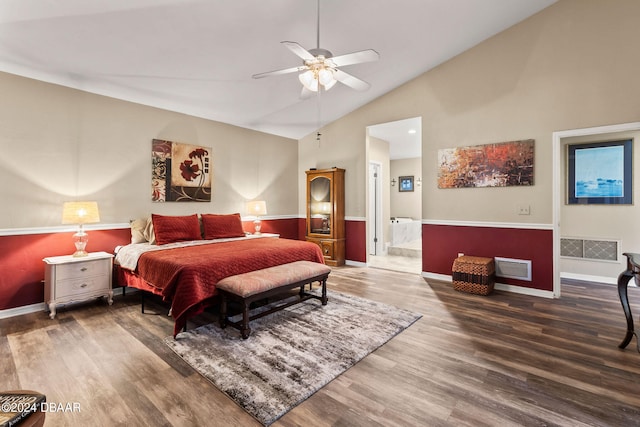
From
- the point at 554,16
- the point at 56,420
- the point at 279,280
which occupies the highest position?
the point at 554,16

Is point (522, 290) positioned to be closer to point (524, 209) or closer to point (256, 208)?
point (524, 209)

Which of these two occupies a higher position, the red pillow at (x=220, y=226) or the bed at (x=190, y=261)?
the red pillow at (x=220, y=226)

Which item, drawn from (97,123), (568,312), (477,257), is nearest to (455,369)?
(568,312)

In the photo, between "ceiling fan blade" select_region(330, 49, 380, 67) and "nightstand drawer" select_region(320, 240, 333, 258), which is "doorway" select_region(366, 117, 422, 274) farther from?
"ceiling fan blade" select_region(330, 49, 380, 67)

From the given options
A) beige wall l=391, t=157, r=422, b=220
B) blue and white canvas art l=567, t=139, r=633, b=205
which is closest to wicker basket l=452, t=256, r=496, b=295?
blue and white canvas art l=567, t=139, r=633, b=205

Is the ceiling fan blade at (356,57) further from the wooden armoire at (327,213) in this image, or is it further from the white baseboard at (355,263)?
the white baseboard at (355,263)

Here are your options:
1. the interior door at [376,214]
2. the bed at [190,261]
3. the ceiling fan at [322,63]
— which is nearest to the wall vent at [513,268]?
the bed at [190,261]

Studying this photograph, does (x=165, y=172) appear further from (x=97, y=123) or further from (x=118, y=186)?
(x=97, y=123)

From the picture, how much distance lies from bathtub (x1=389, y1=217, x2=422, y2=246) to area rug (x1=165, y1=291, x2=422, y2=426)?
3.62 m

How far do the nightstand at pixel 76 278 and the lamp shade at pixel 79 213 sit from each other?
0.43m

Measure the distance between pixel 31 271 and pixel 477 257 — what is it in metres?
5.55

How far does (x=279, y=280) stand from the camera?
2916 mm

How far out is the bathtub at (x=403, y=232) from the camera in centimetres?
695

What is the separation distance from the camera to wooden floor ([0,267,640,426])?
171cm
